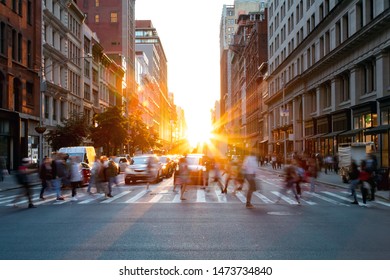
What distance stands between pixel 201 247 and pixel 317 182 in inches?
954

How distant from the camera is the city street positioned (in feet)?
29.9

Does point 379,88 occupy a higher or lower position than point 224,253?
higher

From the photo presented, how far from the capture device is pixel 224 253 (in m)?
8.99

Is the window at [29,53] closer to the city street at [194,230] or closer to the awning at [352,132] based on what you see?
the awning at [352,132]

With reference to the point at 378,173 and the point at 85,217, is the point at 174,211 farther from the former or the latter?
the point at 378,173

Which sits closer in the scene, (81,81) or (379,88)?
(379,88)

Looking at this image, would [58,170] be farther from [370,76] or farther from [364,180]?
[370,76]

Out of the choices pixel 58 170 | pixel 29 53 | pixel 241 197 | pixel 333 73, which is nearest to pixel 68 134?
pixel 29 53

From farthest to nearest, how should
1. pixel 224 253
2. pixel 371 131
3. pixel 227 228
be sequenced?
pixel 371 131, pixel 227 228, pixel 224 253

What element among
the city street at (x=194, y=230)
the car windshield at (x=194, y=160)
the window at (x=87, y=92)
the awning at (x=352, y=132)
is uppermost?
the window at (x=87, y=92)

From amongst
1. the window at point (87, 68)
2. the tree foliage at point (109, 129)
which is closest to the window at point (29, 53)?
the tree foliage at point (109, 129)

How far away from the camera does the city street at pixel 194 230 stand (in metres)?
9.12

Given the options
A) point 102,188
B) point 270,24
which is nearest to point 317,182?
point 102,188

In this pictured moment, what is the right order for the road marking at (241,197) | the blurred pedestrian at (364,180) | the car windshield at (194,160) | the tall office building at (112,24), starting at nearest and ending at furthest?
the blurred pedestrian at (364,180) → the road marking at (241,197) → the car windshield at (194,160) → the tall office building at (112,24)
